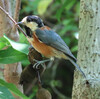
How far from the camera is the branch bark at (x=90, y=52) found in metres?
0.93

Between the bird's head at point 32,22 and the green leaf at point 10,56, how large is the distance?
0.70 feet

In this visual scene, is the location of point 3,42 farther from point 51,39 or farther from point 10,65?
point 51,39

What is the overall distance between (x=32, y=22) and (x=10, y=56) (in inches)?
9.7

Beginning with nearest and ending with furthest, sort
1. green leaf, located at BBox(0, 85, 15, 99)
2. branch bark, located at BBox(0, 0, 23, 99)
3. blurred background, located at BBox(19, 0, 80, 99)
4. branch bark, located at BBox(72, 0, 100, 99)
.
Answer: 1. green leaf, located at BBox(0, 85, 15, 99)
2. branch bark, located at BBox(72, 0, 100, 99)
3. branch bark, located at BBox(0, 0, 23, 99)
4. blurred background, located at BBox(19, 0, 80, 99)

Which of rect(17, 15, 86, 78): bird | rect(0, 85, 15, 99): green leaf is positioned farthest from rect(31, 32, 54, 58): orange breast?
rect(0, 85, 15, 99): green leaf

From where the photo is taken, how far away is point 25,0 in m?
3.17

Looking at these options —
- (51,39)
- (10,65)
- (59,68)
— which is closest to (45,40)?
(51,39)

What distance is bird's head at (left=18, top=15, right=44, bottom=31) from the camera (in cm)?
113

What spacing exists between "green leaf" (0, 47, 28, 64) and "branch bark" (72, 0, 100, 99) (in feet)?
0.81

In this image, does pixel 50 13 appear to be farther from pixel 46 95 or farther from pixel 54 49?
pixel 46 95

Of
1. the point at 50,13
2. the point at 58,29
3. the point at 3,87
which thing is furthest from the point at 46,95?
the point at 50,13

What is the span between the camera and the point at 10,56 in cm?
96

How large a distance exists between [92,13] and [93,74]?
250mm

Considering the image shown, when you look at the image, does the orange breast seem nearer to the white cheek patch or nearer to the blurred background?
the white cheek patch
